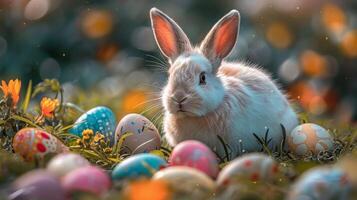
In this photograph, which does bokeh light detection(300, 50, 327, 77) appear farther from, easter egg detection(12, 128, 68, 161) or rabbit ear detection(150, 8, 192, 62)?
easter egg detection(12, 128, 68, 161)

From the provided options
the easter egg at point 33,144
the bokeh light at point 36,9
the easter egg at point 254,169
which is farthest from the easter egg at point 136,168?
the bokeh light at point 36,9

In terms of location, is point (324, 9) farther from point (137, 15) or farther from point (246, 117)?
point (246, 117)

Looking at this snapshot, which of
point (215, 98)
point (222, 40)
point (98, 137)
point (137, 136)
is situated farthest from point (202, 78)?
point (98, 137)

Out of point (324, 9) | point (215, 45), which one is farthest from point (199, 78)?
point (324, 9)

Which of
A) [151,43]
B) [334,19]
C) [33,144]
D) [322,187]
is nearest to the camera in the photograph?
[322,187]

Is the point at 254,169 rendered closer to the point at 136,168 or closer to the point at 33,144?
the point at 136,168

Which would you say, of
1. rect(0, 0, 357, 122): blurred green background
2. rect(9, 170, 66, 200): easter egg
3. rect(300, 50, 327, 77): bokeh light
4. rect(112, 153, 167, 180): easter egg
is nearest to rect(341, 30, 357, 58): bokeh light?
rect(0, 0, 357, 122): blurred green background
